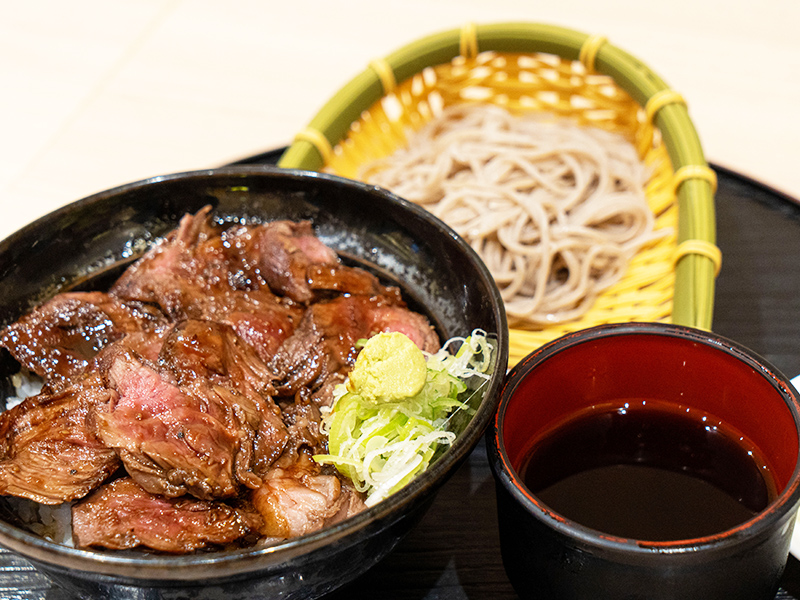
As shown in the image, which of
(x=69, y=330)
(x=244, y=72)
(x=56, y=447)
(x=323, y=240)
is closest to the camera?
(x=56, y=447)

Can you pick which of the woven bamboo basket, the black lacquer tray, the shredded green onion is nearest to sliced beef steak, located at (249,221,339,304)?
the shredded green onion

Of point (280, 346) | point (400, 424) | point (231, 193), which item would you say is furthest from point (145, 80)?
point (400, 424)

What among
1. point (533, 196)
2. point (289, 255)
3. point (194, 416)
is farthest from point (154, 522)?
point (533, 196)

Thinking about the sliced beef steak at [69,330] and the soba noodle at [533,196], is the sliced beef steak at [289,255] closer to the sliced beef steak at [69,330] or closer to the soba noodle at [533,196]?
the sliced beef steak at [69,330]

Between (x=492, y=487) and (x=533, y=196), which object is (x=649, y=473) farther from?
(x=533, y=196)

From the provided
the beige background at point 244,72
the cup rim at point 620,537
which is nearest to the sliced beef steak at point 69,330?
the cup rim at point 620,537

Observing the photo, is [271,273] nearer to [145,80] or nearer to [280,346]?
[280,346]

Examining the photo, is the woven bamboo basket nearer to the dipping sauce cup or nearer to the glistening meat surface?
the dipping sauce cup
